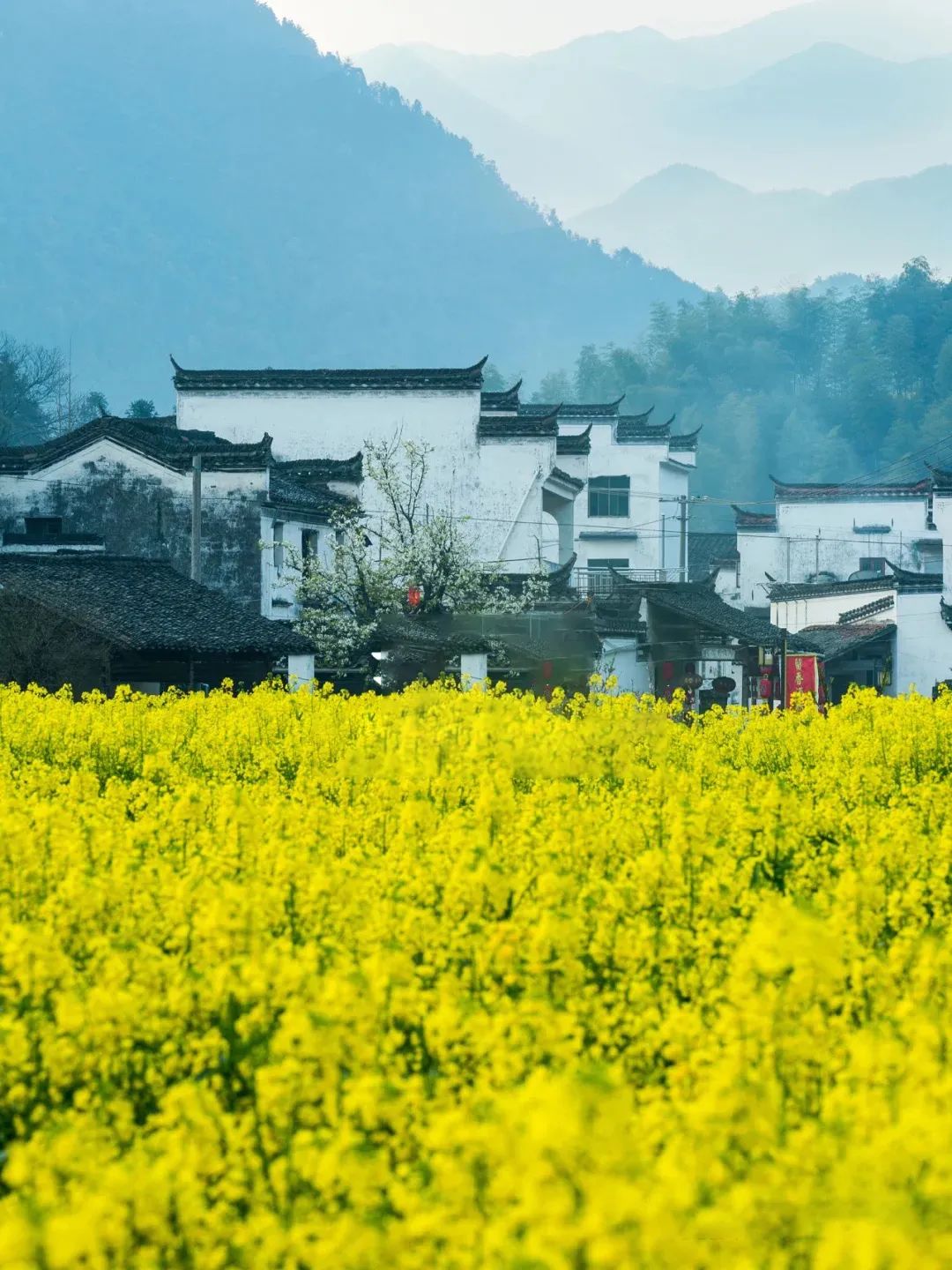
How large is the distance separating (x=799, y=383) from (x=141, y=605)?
95.9 meters

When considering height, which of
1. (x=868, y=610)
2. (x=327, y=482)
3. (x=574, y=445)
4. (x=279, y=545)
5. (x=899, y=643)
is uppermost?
(x=574, y=445)

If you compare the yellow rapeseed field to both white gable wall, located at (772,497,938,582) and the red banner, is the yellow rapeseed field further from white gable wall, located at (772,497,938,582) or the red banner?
white gable wall, located at (772,497,938,582)

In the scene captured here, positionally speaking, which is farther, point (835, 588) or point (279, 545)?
point (835, 588)

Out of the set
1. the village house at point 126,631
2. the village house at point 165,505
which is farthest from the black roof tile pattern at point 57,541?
the village house at point 126,631

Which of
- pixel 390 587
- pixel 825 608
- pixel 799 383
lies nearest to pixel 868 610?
Answer: pixel 825 608

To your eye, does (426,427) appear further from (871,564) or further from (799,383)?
(799,383)

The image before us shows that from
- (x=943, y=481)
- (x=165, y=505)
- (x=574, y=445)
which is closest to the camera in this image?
(x=165, y=505)

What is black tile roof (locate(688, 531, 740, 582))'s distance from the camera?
7106 centimetres

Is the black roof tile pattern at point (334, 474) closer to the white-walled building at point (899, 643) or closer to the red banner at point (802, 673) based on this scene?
the red banner at point (802, 673)

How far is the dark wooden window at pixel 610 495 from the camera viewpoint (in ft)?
214

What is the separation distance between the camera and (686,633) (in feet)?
140

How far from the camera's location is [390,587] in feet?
117

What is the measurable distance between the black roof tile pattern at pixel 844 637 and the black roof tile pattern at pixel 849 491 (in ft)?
50.1

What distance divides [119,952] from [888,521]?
60580mm
